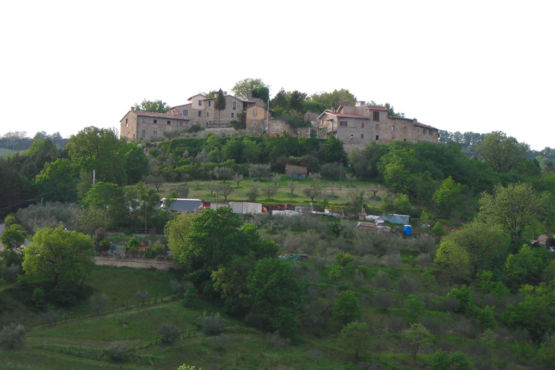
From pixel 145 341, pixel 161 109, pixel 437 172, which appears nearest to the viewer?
pixel 145 341

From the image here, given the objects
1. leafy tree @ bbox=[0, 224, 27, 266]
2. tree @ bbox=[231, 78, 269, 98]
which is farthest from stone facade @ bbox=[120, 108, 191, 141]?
leafy tree @ bbox=[0, 224, 27, 266]

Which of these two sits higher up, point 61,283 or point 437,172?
point 437,172

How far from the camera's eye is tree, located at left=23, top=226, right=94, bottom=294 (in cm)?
2859

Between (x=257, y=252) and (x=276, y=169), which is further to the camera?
(x=276, y=169)

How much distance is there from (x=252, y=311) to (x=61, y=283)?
953 centimetres

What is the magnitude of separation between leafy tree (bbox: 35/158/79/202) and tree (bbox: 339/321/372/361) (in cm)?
2697

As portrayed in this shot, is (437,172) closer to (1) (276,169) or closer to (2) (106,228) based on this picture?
(1) (276,169)

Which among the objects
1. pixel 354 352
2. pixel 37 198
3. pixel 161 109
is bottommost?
pixel 354 352

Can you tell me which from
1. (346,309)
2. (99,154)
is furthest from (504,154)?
(99,154)

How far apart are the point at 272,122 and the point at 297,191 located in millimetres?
18757

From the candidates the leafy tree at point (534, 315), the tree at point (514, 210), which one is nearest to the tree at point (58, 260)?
the leafy tree at point (534, 315)

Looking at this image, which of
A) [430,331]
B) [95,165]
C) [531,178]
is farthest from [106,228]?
[531,178]

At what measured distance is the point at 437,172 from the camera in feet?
187

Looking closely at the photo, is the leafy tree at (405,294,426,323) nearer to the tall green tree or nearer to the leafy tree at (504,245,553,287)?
the leafy tree at (504,245,553,287)
